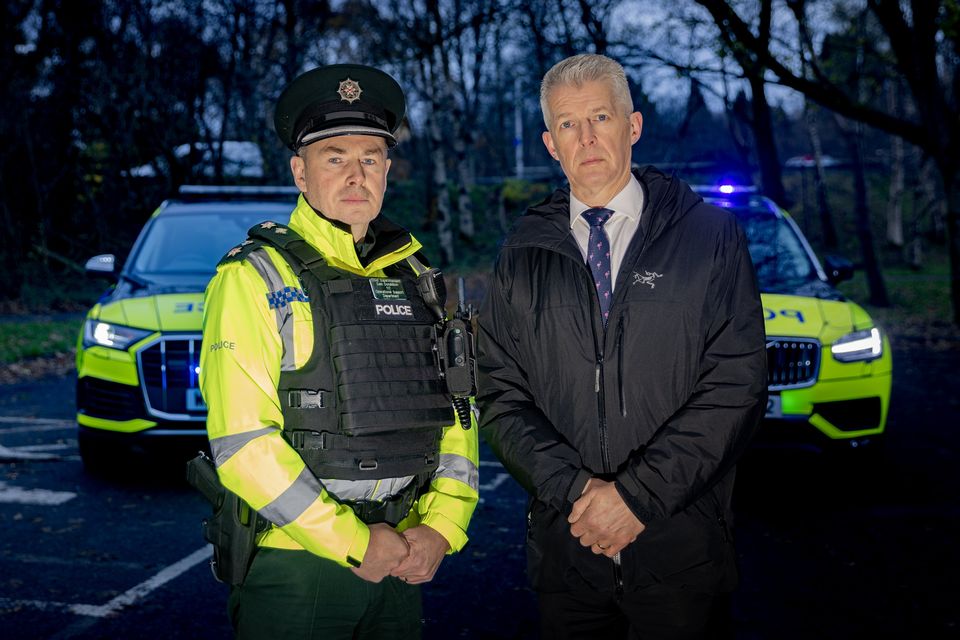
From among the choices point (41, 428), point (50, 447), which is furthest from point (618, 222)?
point (41, 428)

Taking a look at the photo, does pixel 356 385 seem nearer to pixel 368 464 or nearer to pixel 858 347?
pixel 368 464

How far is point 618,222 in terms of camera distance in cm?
264

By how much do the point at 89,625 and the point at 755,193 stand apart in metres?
6.01

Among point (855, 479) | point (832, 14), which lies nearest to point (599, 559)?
point (855, 479)

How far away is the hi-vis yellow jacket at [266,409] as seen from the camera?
6.61ft

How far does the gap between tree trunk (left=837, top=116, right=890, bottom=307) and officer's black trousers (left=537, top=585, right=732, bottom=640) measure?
17.9 meters

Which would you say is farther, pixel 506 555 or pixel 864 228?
pixel 864 228

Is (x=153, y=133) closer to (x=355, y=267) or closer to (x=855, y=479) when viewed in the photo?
(x=855, y=479)

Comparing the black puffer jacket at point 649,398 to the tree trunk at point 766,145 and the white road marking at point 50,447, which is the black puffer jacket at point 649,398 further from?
the tree trunk at point 766,145

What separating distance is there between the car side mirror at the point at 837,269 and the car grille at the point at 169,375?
4560 millimetres

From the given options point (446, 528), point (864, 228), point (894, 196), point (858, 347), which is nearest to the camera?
point (446, 528)

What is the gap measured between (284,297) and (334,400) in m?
0.28

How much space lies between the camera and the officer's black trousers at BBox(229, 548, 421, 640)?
216 centimetres

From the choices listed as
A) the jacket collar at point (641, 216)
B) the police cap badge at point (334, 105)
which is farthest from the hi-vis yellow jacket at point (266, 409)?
the jacket collar at point (641, 216)
